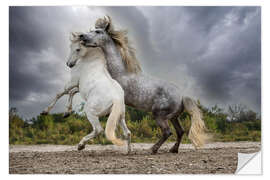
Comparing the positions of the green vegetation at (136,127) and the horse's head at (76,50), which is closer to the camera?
the horse's head at (76,50)

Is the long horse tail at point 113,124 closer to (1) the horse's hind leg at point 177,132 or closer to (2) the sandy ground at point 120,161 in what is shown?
(2) the sandy ground at point 120,161

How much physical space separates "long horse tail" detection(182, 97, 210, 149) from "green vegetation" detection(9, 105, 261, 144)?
1.20ft

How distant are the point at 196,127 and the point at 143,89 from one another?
0.78 m

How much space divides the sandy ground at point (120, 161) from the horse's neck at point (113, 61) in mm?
939

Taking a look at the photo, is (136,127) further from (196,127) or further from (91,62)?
Result: (91,62)

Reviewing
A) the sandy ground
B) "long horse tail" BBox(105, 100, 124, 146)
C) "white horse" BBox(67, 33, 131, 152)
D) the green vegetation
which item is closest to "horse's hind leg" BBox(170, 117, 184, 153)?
the sandy ground

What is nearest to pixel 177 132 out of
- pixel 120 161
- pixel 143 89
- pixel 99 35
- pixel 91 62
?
pixel 143 89

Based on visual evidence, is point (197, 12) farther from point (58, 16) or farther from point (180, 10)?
point (58, 16)

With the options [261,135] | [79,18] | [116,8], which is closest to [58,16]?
[79,18]

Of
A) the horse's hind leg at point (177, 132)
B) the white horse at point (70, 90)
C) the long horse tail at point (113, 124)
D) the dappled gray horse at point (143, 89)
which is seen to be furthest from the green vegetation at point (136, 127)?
the long horse tail at point (113, 124)

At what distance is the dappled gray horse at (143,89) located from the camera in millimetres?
3564

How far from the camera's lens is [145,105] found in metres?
3.60

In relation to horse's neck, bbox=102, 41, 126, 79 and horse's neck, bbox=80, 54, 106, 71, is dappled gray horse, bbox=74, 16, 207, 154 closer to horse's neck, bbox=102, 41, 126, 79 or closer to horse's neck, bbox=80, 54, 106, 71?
horse's neck, bbox=102, 41, 126, 79

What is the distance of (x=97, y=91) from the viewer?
328cm
